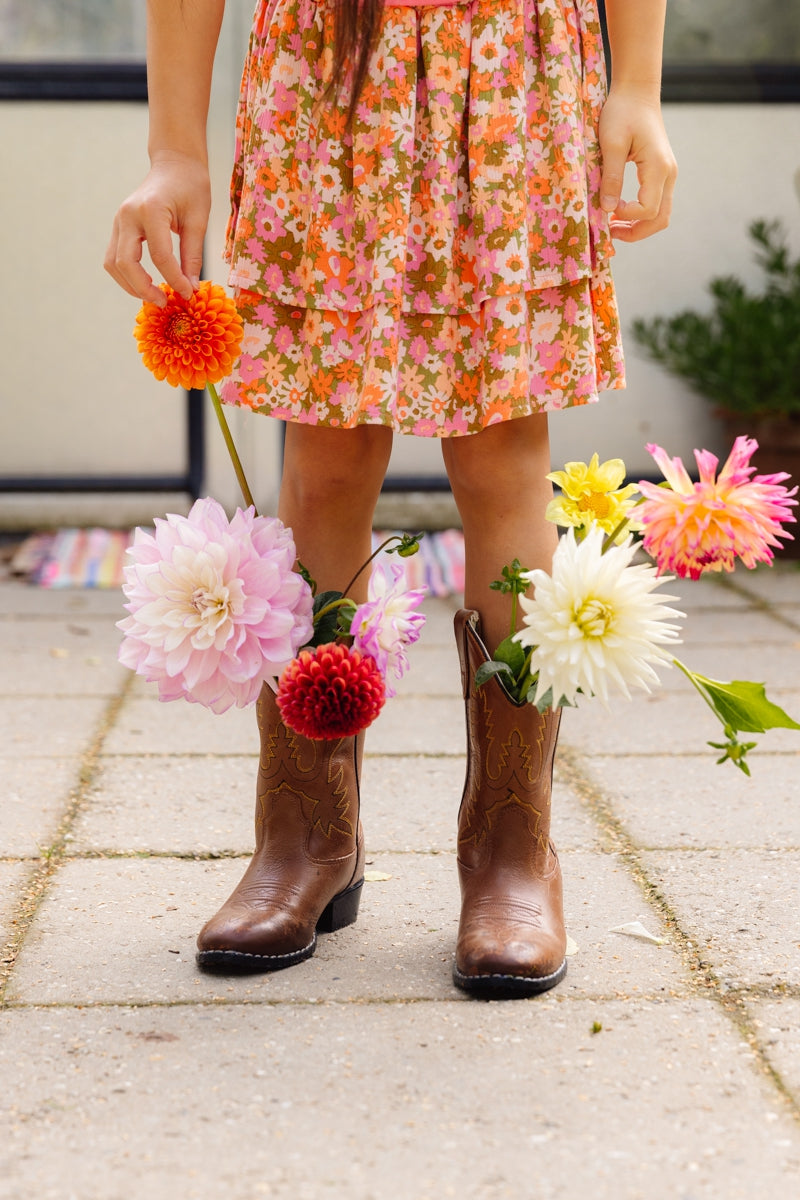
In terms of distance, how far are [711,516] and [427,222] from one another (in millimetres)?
391

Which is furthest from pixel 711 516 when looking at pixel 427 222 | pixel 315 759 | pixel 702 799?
pixel 702 799

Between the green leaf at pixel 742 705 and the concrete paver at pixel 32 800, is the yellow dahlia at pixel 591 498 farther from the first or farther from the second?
the concrete paver at pixel 32 800

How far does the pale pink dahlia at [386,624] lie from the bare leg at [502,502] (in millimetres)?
140

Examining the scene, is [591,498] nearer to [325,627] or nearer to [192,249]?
[325,627]

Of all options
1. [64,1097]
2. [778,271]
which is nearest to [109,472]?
[778,271]

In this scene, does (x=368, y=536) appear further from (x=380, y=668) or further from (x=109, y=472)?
(x=109, y=472)

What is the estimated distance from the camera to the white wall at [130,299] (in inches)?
147

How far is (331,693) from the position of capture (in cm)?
108

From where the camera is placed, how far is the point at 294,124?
1.25m

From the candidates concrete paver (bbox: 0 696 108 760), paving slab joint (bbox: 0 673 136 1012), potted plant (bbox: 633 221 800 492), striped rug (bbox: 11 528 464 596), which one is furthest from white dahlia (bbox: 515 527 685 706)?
potted plant (bbox: 633 221 800 492)

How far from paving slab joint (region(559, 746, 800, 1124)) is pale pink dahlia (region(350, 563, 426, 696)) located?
1.35 ft

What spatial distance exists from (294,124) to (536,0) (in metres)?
0.25

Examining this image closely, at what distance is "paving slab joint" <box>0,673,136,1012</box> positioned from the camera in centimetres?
132

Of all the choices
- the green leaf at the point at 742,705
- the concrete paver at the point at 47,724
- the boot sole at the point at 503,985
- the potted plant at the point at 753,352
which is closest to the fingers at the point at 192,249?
the green leaf at the point at 742,705
